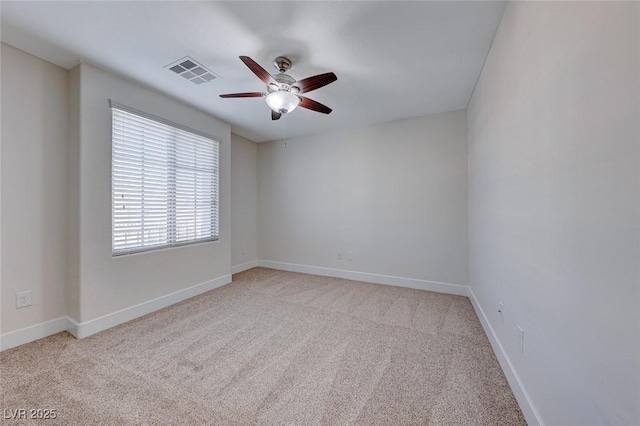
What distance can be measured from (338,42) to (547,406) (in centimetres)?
259

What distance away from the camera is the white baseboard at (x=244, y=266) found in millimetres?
4324

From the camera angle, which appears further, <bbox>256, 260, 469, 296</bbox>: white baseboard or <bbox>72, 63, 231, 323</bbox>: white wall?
<bbox>256, 260, 469, 296</bbox>: white baseboard

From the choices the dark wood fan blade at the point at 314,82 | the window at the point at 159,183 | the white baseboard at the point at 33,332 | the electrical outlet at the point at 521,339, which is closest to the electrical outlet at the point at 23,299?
the white baseboard at the point at 33,332

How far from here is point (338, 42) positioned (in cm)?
192

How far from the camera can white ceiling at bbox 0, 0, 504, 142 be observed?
162 cm

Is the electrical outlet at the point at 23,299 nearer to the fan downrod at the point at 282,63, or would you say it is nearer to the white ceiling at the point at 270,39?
the white ceiling at the point at 270,39

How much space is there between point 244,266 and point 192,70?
327cm

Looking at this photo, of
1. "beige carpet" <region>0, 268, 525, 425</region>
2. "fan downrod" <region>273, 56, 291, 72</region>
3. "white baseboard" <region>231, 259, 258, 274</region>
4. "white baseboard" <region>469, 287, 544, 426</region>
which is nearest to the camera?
"white baseboard" <region>469, 287, 544, 426</region>

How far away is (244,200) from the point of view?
4582 millimetres

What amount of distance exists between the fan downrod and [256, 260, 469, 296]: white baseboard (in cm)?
304

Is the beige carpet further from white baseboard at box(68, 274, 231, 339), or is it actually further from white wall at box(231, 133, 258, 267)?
white wall at box(231, 133, 258, 267)

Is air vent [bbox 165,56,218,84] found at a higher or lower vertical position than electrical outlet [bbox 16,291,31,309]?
higher

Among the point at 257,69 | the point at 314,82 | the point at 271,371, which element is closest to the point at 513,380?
the point at 271,371

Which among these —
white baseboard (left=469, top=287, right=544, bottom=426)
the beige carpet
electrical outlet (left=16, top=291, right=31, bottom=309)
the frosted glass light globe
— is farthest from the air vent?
white baseboard (left=469, top=287, right=544, bottom=426)
